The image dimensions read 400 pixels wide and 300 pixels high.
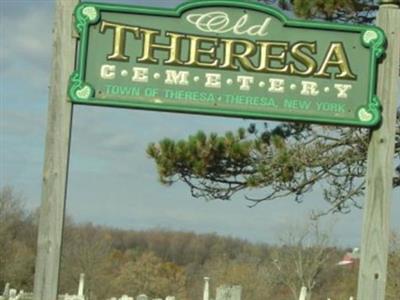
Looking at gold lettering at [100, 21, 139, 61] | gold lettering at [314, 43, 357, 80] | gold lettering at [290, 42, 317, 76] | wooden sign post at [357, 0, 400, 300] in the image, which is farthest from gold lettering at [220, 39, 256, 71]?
wooden sign post at [357, 0, 400, 300]

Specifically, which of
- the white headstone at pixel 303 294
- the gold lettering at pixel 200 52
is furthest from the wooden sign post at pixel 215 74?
the white headstone at pixel 303 294

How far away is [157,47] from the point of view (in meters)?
7.01

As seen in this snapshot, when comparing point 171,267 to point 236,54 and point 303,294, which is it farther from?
point 236,54

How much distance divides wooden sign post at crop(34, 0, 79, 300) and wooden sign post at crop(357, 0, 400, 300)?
83.8 inches

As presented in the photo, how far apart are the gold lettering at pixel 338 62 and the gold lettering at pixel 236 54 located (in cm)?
49

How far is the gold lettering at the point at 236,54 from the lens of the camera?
276 inches

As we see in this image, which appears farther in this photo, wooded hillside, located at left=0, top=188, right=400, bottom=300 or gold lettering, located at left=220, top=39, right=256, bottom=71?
wooded hillside, located at left=0, top=188, right=400, bottom=300

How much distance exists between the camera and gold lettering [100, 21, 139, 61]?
23.0 ft

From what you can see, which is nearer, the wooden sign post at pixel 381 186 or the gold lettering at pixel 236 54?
the gold lettering at pixel 236 54

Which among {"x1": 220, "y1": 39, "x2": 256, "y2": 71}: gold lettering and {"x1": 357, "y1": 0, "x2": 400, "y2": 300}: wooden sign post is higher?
{"x1": 220, "y1": 39, "x2": 256, "y2": 71}: gold lettering

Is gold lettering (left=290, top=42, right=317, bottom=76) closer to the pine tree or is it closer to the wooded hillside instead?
the pine tree

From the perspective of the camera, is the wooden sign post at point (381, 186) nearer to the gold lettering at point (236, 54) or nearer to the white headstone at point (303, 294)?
the gold lettering at point (236, 54)

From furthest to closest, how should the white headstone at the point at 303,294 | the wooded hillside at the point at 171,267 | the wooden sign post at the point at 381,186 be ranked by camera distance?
the wooded hillside at the point at 171,267, the white headstone at the point at 303,294, the wooden sign post at the point at 381,186

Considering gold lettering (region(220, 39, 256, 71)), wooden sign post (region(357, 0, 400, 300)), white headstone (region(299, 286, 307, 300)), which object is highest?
A: gold lettering (region(220, 39, 256, 71))
